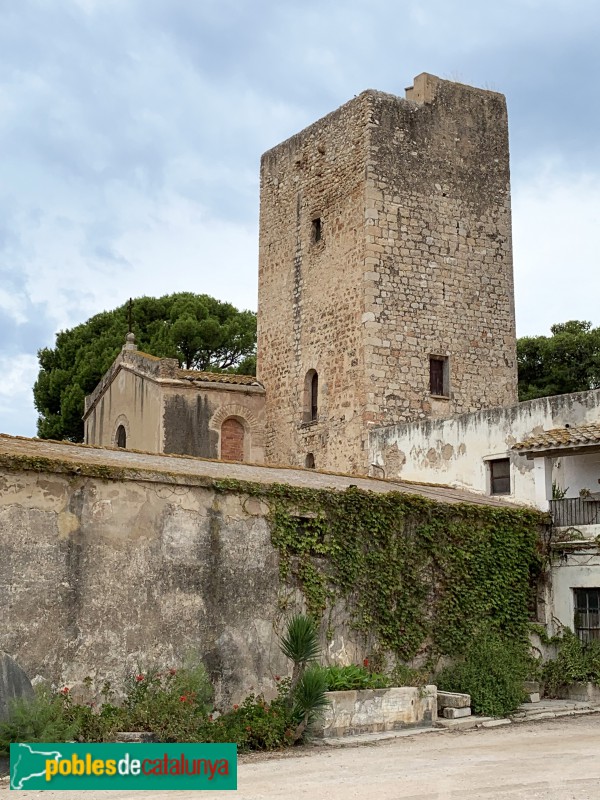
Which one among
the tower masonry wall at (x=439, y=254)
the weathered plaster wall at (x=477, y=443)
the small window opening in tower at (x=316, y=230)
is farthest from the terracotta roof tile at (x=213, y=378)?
the weathered plaster wall at (x=477, y=443)

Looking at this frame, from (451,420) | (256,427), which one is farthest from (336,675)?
(256,427)

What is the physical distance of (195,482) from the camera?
43.9 feet

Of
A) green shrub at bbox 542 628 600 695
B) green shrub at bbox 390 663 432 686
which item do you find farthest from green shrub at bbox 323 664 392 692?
green shrub at bbox 542 628 600 695

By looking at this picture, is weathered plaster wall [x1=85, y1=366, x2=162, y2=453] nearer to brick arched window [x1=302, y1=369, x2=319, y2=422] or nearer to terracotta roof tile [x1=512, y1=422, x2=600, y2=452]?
brick arched window [x1=302, y1=369, x2=319, y2=422]

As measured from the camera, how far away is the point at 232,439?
2738cm

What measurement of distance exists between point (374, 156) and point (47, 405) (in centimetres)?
2107

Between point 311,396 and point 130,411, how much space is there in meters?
4.74

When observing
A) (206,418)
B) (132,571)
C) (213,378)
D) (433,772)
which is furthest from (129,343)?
(433,772)

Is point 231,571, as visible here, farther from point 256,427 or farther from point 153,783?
point 256,427

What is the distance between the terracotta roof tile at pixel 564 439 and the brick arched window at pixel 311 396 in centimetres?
846

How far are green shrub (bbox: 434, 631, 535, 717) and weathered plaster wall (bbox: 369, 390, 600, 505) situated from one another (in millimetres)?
3882

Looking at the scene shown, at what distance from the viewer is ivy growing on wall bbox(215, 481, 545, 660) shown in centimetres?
1444

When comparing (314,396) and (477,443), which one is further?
(314,396)

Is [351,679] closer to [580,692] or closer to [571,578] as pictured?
[580,692]
